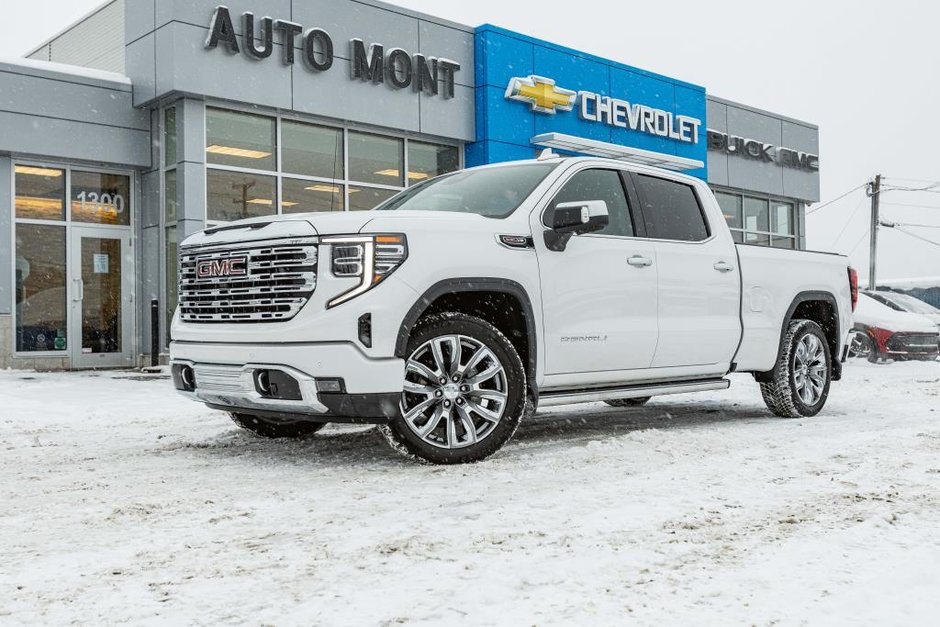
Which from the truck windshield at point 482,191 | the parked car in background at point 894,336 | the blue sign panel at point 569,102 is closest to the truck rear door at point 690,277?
the truck windshield at point 482,191

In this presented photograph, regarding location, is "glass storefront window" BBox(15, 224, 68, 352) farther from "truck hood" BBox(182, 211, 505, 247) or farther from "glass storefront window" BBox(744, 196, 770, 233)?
"glass storefront window" BBox(744, 196, 770, 233)

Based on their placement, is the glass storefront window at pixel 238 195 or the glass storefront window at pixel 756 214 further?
the glass storefront window at pixel 756 214

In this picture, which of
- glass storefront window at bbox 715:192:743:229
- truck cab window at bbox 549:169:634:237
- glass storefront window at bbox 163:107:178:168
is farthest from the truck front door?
glass storefront window at bbox 715:192:743:229

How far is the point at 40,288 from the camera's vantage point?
15.5m

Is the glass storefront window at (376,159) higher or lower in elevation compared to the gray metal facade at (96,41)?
lower

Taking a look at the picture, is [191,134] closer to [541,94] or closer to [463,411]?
[541,94]

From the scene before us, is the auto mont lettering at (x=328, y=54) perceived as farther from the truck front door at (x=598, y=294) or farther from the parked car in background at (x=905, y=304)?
the truck front door at (x=598, y=294)

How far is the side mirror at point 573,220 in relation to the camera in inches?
227

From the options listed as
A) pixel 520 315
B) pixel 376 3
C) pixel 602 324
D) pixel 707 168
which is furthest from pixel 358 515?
pixel 707 168

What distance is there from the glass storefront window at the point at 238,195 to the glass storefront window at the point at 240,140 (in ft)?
Answer: 0.69

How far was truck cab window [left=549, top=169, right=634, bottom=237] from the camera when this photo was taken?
6.41 meters

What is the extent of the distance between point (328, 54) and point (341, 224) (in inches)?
483

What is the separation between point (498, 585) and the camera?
10.3 ft

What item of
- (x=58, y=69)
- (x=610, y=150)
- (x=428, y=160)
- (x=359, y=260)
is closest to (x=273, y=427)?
(x=359, y=260)
